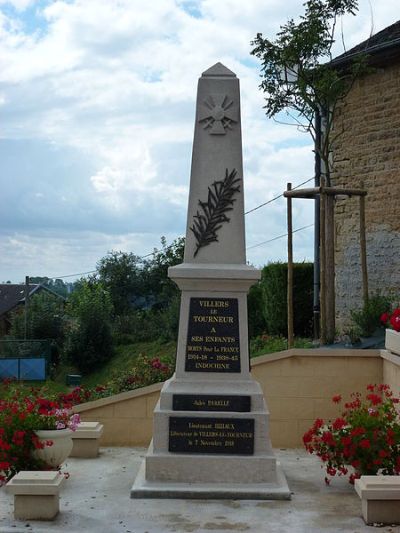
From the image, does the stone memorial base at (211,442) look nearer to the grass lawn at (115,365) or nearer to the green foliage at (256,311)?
the green foliage at (256,311)

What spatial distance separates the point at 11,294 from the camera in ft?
168

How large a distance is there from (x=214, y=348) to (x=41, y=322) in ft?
82.8

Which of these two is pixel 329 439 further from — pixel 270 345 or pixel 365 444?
pixel 270 345

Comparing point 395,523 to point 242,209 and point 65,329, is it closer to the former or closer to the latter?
point 242,209

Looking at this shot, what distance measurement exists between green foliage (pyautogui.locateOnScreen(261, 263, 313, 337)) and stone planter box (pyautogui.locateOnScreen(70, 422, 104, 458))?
28.7ft

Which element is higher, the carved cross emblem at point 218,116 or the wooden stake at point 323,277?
the carved cross emblem at point 218,116

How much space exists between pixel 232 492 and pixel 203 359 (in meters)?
1.44

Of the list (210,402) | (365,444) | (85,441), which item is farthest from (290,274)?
(365,444)

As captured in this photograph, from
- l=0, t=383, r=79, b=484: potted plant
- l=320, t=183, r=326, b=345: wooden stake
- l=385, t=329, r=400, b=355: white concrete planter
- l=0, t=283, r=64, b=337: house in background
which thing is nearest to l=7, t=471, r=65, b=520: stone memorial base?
l=0, t=383, r=79, b=484: potted plant

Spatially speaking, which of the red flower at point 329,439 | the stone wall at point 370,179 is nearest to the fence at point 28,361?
the stone wall at point 370,179

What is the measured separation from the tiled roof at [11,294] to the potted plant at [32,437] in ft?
126

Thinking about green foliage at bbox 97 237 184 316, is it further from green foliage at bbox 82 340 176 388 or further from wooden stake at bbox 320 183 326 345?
wooden stake at bbox 320 183 326 345

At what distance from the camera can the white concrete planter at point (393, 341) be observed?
10.7m

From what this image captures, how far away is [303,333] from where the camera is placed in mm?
18828
